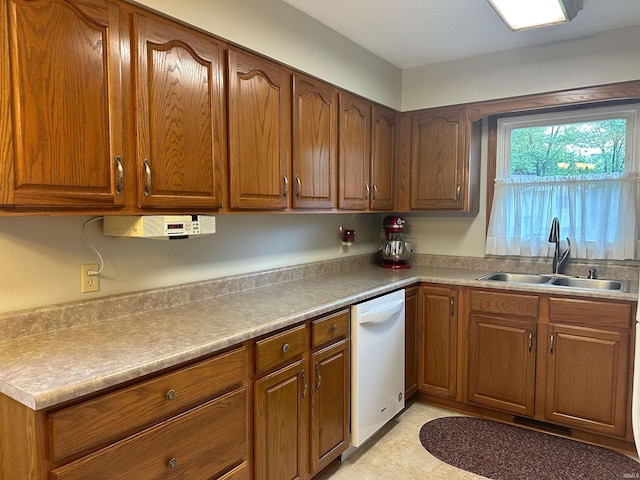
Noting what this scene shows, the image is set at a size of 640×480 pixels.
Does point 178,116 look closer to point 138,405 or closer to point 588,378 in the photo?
point 138,405

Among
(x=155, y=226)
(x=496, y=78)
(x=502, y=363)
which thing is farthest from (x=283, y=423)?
(x=496, y=78)

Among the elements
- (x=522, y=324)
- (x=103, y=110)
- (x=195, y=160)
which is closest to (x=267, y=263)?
(x=195, y=160)

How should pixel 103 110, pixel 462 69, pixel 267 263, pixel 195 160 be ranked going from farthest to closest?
pixel 462 69, pixel 267 263, pixel 195 160, pixel 103 110

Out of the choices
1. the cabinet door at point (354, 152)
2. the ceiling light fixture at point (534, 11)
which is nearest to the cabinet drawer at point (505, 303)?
the cabinet door at point (354, 152)

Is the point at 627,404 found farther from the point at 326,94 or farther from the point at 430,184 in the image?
the point at 326,94

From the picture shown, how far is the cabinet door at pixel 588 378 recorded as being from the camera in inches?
96.9

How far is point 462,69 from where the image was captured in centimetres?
321

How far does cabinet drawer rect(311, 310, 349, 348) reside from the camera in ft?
6.86

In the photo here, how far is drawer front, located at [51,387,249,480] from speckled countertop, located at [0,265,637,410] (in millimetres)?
206

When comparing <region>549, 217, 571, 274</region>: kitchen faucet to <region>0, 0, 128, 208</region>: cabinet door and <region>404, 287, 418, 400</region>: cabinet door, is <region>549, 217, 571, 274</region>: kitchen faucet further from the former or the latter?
<region>0, 0, 128, 208</region>: cabinet door

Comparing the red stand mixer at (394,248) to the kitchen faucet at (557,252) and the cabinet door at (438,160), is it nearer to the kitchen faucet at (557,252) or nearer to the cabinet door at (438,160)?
the cabinet door at (438,160)

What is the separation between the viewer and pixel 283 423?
1.91 metres

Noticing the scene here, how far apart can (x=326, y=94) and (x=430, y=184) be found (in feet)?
3.85

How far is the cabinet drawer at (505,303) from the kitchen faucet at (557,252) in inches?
20.0
